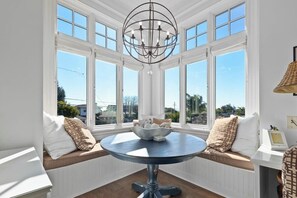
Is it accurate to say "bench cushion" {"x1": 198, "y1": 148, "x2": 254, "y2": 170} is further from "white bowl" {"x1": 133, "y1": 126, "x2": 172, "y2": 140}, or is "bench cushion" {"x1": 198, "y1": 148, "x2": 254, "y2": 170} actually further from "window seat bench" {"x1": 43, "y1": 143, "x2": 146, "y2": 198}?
"window seat bench" {"x1": 43, "y1": 143, "x2": 146, "y2": 198}

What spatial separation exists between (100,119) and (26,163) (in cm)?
202

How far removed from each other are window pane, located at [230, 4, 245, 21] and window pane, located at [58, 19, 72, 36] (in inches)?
108

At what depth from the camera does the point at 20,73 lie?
160 centimetres

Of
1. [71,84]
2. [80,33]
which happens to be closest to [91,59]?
[80,33]

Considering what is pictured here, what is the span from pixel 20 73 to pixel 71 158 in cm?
114

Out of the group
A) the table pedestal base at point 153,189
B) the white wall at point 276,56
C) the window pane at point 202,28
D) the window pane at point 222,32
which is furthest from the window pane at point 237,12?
the table pedestal base at point 153,189

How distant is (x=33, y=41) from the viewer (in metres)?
1.68

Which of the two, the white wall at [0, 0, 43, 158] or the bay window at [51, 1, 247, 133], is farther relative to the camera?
the bay window at [51, 1, 247, 133]

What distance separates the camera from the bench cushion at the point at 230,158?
6.27 feet

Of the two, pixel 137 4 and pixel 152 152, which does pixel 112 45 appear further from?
pixel 152 152

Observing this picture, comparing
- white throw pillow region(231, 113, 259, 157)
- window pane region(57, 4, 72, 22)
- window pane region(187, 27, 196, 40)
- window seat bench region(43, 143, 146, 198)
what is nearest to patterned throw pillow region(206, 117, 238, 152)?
white throw pillow region(231, 113, 259, 157)

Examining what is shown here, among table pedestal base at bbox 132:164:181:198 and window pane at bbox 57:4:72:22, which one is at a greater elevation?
window pane at bbox 57:4:72:22

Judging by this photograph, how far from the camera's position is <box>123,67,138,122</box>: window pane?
3.62 meters

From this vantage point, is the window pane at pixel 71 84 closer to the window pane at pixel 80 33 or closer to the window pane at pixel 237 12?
the window pane at pixel 80 33
